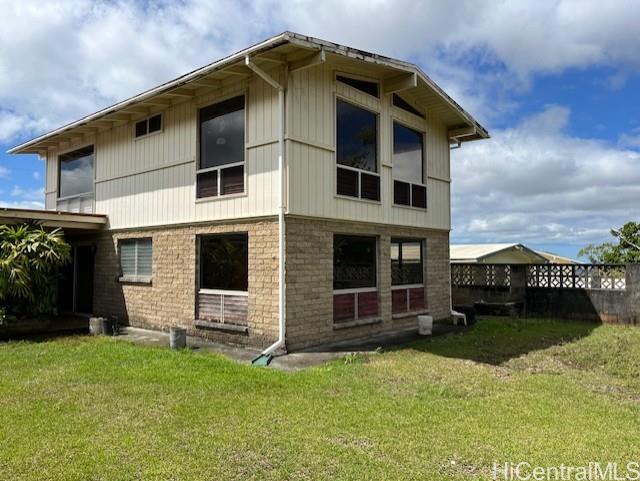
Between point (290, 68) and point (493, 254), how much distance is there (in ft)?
56.0

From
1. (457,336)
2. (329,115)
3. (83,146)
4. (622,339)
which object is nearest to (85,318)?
(83,146)

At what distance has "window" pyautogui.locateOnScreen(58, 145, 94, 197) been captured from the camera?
13523 mm

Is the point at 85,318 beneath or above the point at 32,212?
beneath

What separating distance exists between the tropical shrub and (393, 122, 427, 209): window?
8288mm

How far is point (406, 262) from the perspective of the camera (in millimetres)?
11758

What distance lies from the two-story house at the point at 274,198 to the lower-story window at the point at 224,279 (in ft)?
Result: 0.11

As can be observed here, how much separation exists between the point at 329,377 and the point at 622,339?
7304 mm

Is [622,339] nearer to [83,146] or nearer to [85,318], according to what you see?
[85,318]

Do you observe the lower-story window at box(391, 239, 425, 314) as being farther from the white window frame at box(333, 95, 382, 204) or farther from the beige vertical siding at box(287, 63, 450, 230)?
the white window frame at box(333, 95, 382, 204)

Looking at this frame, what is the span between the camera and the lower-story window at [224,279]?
9.23 metres

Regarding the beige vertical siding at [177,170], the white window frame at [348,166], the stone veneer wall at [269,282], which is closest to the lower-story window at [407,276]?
the stone veneer wall at [269,282]

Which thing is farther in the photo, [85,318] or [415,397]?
[85,318]

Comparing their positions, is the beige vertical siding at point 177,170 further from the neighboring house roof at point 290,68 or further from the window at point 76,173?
the window at point 76,173

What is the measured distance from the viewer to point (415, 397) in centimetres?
581
